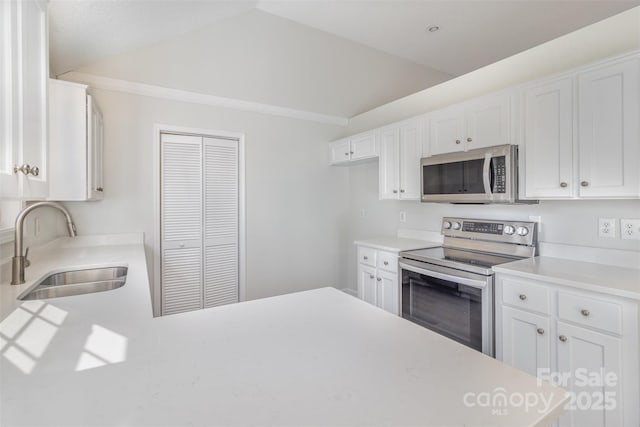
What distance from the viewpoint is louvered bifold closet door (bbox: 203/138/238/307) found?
130 inches

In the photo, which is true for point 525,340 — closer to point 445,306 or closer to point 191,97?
point 445,306

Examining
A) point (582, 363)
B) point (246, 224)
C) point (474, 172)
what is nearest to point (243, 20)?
point (246, 224)

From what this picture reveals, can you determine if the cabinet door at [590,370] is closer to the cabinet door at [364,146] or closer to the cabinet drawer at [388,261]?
the cabinet drawer at [388,261]

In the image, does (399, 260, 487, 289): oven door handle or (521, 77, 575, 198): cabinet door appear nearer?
(521, 77, 575, 198): cabinet door

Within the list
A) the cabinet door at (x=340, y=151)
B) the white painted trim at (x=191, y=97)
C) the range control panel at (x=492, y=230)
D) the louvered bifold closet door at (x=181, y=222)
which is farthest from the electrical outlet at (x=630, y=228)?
the louvered bifold closet door at (x=181, y=222)

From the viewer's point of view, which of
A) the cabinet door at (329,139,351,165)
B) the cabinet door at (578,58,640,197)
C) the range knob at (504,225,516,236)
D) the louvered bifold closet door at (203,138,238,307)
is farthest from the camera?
the cabinet door at (329,139,351,165)

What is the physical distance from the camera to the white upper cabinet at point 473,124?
220 centimetres

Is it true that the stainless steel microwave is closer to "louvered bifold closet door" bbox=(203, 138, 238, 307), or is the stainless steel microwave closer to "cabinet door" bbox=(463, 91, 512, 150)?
"cabinet door" bbox=(463, 91, 512, 150)

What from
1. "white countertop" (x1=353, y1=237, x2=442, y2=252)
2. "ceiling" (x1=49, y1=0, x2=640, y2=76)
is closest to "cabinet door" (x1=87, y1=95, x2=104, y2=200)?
"ceiling" (x1=49, y1=0, x2=640, y2=76)

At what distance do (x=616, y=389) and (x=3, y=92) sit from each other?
8.96 feet

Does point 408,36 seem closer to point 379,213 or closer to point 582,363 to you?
point 379,213

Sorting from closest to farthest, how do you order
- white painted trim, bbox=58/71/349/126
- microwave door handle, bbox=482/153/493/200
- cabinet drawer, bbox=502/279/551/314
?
cabinet drawer, bbox=502/279/551/314, microwave door handle, bbox=482/153/493/200, white painted trim, bbox=58/71/349/126

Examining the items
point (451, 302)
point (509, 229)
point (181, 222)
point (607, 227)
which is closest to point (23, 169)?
point (181, 222)

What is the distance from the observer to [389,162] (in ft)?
10.4
